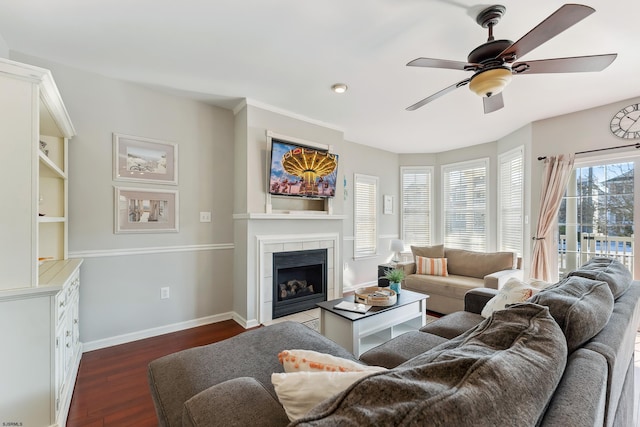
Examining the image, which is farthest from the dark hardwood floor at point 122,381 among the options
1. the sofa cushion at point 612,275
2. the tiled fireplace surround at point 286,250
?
the sofa cushion at point 612,275

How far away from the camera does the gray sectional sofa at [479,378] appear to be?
0.53 m

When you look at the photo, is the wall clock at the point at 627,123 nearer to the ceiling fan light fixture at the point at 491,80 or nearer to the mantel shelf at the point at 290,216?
the ceiling fan light fixture at the point at 491,80

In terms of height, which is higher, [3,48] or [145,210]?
[3,48]

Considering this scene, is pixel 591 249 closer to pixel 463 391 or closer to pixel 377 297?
pixel 377 297

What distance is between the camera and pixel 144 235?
288 centimetres

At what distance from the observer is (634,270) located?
3084mm

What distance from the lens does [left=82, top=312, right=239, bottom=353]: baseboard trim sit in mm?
2609

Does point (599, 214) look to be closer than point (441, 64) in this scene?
No

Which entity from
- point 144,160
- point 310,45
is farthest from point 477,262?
point 144,160

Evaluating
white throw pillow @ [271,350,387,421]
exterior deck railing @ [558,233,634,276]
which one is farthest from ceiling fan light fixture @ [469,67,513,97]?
exterior deck railing @ [558,233,634,276]

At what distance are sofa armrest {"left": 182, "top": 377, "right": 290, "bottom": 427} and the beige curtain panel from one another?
4085mm

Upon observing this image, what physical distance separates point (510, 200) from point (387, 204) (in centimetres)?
198

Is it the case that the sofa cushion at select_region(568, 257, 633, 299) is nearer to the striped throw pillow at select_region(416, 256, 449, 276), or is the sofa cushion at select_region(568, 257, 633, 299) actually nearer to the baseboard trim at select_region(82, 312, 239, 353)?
Result: the striped throw pillow at select_region(416, 256, 449, 276)

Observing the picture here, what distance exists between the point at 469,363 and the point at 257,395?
0.63 metres
